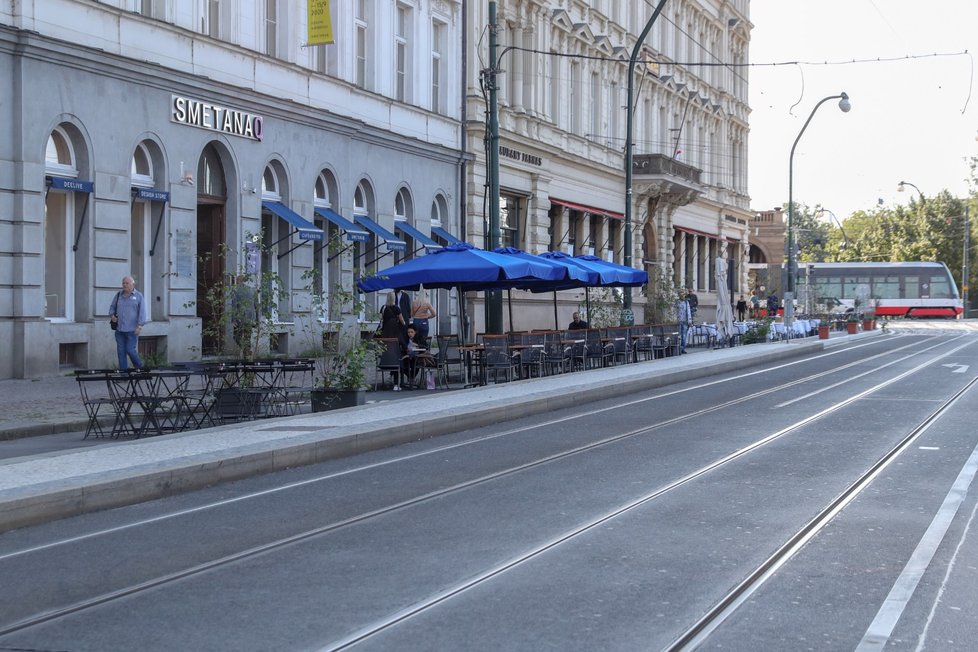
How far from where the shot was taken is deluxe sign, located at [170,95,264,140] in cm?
2492

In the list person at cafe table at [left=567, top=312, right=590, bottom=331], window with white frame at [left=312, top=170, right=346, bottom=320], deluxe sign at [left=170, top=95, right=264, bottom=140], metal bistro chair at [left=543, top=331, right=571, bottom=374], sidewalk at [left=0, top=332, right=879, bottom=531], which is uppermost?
deluxe sign at [left=170, top=95, right=264, bottom=140]

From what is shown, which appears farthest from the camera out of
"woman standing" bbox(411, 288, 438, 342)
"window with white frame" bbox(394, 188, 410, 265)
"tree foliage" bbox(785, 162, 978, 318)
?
"tree foliage" bbox(785, 162, 978, 318)

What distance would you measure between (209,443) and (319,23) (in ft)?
57.1

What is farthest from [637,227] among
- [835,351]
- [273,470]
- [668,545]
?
[668,545]

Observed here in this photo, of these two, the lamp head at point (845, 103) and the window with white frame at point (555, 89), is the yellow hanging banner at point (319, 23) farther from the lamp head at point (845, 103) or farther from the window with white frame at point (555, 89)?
the lamp head at point (845, 103)

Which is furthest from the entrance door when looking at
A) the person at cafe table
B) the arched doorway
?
the person at cafe table

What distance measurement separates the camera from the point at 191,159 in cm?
2539

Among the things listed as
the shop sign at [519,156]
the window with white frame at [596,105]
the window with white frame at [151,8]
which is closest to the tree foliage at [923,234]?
the window with white frame at [596,105]

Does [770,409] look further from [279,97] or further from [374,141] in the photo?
[374,141]

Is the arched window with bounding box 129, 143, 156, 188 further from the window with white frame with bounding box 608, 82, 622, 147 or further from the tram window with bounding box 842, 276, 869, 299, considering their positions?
the tram window with bounding box 842, 276, 869, 299

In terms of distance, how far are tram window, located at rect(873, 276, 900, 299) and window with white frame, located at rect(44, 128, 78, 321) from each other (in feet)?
234

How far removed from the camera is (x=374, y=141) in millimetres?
32719

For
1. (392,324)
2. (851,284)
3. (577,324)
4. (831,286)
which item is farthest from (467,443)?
(831,286)

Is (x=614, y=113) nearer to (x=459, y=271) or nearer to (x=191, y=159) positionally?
(x=191, y=159)
